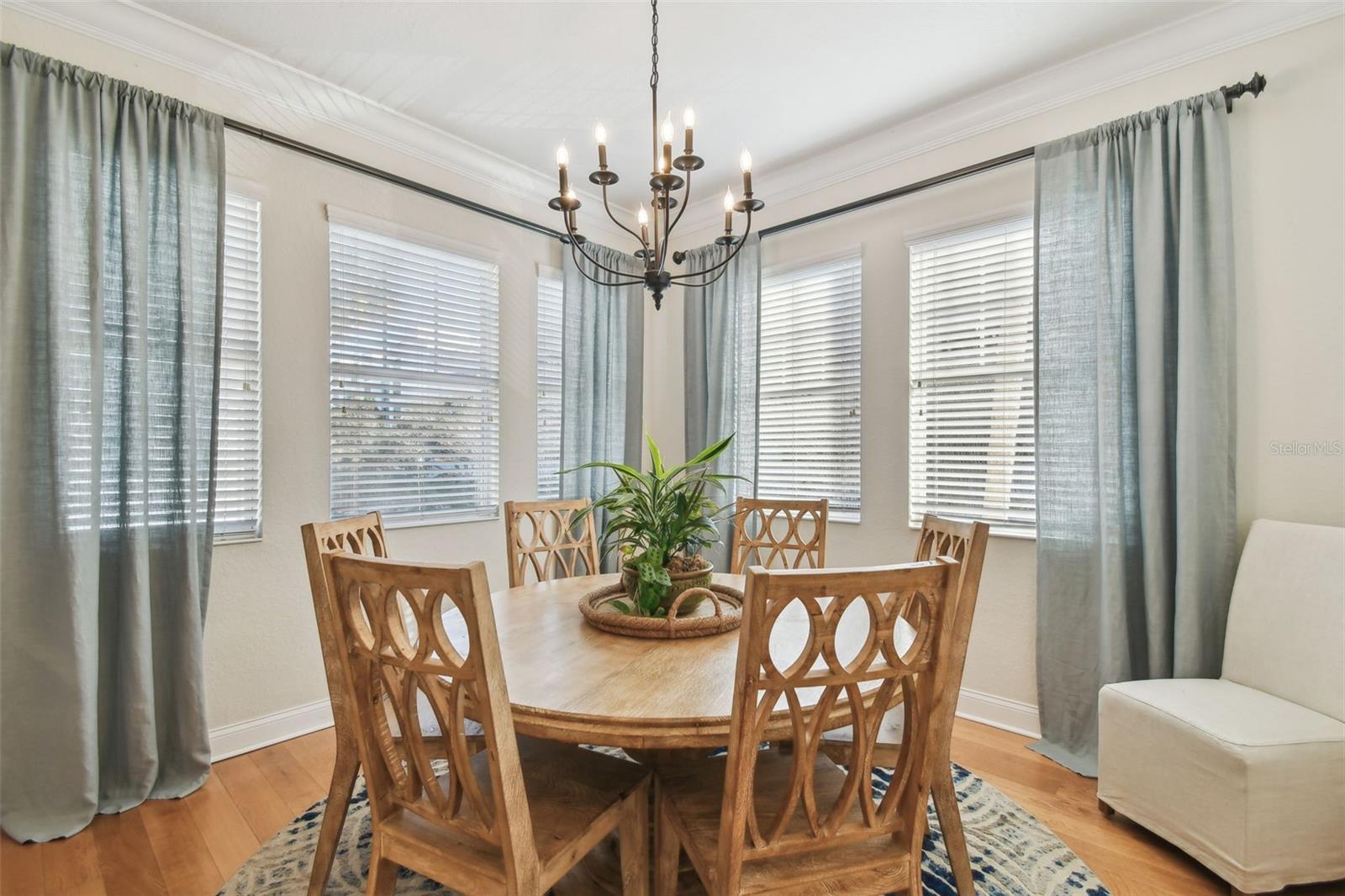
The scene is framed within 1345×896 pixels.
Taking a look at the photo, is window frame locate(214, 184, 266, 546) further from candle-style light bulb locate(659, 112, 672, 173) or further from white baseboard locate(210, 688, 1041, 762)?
candle-style light bulb locate(659, 112, 672, 173)

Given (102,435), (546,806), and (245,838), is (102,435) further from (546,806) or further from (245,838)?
(546,806)

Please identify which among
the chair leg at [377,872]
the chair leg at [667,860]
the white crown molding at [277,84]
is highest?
the white crown molding at [277,84]

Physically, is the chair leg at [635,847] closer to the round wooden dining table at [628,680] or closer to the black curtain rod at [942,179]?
the round wooden dining table at [628,680]

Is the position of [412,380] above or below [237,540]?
above

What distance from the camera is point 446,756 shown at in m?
1.18

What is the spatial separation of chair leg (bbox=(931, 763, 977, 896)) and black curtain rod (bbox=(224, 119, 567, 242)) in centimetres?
301

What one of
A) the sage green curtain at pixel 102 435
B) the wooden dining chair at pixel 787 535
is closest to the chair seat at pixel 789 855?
the wooden dining chair at pixel 787 535

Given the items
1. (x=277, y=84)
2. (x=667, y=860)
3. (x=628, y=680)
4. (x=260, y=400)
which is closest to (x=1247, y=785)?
(x=667, y=860)

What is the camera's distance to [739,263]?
362 cm

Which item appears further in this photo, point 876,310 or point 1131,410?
point 876,310

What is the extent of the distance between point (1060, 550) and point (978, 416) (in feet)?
2.26

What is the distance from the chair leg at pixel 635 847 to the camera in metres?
1.37

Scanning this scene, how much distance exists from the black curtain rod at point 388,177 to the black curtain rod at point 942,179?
4.30ft

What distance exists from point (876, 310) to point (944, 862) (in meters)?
2.40
